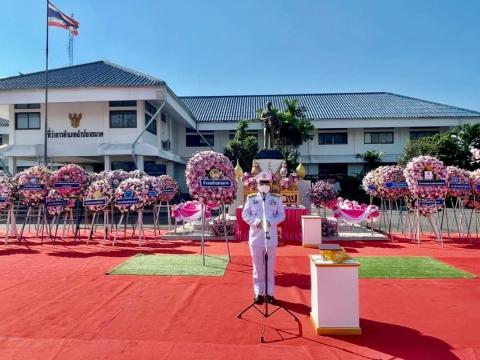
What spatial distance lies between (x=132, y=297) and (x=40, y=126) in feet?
75.4

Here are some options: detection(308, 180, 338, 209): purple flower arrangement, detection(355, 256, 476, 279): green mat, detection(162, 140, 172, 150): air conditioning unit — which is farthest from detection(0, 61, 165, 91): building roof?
detection(355, 256, 476, 279): green mat

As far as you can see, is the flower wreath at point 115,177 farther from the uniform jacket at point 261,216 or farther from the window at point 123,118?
the window at point 123,118

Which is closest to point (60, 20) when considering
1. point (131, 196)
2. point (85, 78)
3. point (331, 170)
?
point (85, 78)

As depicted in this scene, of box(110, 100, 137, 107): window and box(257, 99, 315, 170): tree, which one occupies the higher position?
box(110, 100, 137, 107): window

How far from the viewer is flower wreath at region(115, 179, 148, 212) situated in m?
11.7

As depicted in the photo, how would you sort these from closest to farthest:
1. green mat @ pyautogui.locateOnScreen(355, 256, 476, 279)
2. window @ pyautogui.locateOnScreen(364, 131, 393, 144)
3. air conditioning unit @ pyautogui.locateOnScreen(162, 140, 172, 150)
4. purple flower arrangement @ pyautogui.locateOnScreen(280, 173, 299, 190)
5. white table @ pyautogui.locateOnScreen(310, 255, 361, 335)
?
1. white table @ pyautogui.locateOnScreen(310, 255, 361, 335)
2. green mat @ pyautogui.locateOnScreen(355, 256, 476, 279)
3. purple flower arrangement @ pyautogui.locateOnScreen(280, 173, 299, 190)
4. air conditioning unit @ pyautogui.locateOnScreen(162, 140, 172, 150)
5. window @ pyautogui.locateOnScreen(364, 131, 393, 144)

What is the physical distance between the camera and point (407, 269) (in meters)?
8.75

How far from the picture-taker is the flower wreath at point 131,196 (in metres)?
11.7

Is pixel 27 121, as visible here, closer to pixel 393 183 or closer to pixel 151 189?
pixel 151 189

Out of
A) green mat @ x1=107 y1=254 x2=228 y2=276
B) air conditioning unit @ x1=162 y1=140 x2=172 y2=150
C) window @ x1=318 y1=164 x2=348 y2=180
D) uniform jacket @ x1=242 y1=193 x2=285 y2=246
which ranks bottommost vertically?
green mat @ x1=107 y1=254 x2=228 y2=276

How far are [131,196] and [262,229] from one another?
648cm

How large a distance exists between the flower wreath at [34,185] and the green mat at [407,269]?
987 cm

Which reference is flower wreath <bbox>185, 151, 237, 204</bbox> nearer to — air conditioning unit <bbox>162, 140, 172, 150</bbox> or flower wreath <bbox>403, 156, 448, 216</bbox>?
flower wreath <bbox>403, 156, 448, 216</bbox>

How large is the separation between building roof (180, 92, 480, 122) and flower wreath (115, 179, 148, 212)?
23.2 meters
